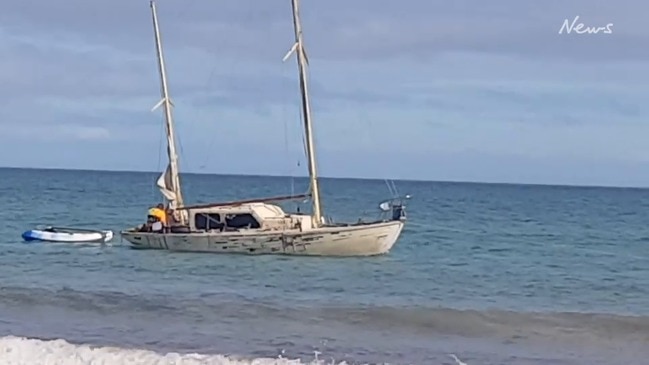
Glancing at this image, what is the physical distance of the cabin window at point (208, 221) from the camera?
41.1 meters

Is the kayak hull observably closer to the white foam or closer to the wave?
the wave

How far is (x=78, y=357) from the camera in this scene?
13.9 metres

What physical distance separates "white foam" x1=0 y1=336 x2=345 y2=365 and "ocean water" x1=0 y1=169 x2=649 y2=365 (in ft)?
0.11

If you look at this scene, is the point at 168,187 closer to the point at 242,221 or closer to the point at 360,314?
the point at 242,221

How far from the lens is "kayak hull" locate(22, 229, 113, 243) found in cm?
4756

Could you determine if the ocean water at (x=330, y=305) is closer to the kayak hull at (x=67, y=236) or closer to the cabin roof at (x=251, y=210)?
the kayak hull at (x=67, y=236)

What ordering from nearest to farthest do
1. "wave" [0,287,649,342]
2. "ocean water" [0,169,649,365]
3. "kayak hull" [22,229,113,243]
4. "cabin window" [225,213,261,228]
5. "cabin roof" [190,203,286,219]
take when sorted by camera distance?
"ocean water" [0,169,649,365] → "wave" [0,287,649,342] → "cabin roof" [190,203,286,219] → "cabin window" [225,213,261,228] → "kayak hull" [22,229,113,243]

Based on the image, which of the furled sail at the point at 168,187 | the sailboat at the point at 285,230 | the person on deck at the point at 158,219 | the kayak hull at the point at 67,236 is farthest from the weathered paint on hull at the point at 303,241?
the kayak hull at the point at 67,236

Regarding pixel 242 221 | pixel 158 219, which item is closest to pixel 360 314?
pixel 242 221

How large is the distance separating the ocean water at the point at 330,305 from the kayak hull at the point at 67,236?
2.61ft

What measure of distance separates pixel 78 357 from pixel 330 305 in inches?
563

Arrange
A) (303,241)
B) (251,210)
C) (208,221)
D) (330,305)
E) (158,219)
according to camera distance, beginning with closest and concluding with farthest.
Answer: (330,305) → (303,241) → (251,210) → (208,221) → (158,219)

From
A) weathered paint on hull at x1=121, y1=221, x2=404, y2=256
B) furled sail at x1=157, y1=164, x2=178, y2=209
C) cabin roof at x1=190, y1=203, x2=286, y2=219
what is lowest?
weathered paint on hull at x1=121, y1=221, x2=404, y2=256

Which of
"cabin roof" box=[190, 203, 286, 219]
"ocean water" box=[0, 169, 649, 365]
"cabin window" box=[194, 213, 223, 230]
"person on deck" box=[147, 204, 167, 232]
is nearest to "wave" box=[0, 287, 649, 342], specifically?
"ocean water" box=[0, 169, 649, 365]
